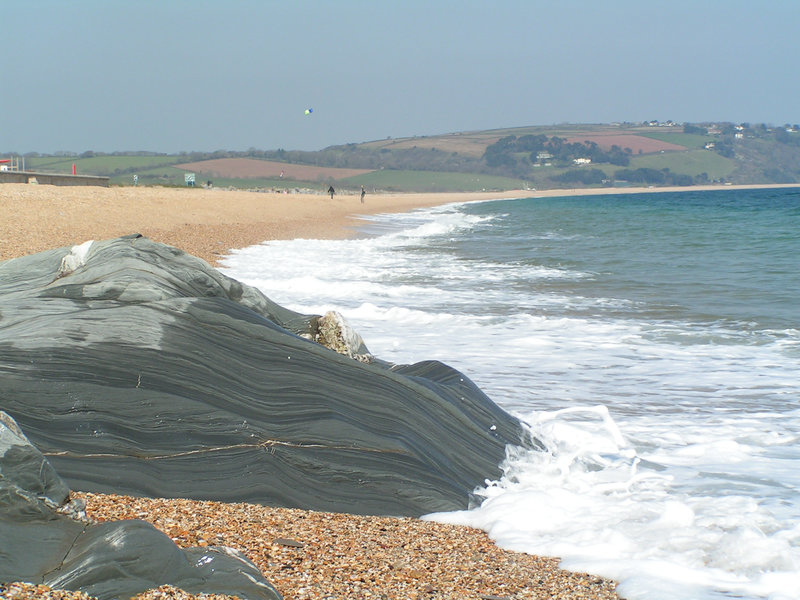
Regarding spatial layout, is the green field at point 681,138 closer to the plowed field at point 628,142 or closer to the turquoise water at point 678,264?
the plowed field at point 628,142

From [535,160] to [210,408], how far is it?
179524 millimetres

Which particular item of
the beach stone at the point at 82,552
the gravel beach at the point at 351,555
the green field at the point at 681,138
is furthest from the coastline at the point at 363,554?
the green field at the point at 681,138

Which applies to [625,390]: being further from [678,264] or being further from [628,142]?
[628,142]

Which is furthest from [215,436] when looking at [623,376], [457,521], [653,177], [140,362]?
[653,177]

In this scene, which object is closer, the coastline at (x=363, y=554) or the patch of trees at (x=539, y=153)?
the coastline at (x=363, y=554)

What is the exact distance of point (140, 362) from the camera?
410 cm

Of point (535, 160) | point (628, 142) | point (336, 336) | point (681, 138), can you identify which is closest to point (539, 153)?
point (535, 160)

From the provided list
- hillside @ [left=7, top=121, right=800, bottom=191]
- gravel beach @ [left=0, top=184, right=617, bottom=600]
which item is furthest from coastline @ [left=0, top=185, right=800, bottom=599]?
hillside @ [left=7, top=121, right=800, bottom=191]

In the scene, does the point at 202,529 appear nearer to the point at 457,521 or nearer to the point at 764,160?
the point at 457,521

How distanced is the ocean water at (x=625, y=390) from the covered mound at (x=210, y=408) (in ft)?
1.32

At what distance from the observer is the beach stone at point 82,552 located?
2.39m

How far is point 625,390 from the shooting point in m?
7.01

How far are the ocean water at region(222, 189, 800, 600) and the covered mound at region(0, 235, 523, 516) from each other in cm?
40

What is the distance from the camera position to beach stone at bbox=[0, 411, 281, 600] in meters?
2.39
